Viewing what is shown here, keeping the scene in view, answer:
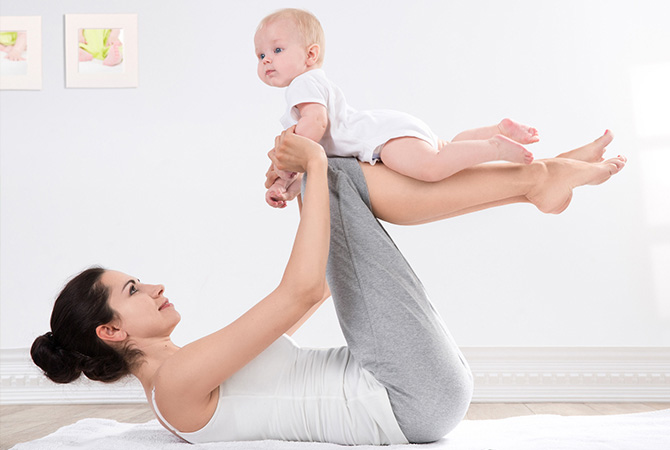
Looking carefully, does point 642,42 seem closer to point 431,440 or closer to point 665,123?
point 665,123

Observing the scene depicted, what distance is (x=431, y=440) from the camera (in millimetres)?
1538

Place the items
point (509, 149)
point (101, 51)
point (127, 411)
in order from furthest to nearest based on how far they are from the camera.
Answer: point (101, 51) < point (127, 411) < point (509, 149)

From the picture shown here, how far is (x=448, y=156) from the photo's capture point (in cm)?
150

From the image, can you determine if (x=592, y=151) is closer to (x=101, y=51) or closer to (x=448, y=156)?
(x=448, y=156)

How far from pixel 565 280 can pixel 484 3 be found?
1435 millimetres

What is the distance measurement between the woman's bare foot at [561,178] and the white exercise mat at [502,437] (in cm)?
53

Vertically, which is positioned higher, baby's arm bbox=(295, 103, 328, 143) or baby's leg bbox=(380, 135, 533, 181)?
baby's arm bbox=(295, 103, 328, 143)

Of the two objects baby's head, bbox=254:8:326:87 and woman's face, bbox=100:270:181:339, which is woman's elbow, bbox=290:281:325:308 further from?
baby's head, bbox=254:8:326:87

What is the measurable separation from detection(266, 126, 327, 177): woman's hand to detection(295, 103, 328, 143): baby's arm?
76 mm

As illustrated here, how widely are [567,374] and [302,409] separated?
82.6 inches

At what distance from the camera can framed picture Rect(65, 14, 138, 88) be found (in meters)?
3.32

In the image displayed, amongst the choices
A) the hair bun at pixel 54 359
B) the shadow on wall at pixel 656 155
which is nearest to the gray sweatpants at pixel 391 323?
the hair bun at pixel 54 359

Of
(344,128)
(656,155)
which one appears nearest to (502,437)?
(344,128)

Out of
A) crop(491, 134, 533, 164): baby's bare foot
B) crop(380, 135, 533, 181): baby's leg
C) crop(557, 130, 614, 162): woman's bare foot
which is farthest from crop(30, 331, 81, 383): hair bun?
crop(557, 130, 614, 162): woman's bare foot
